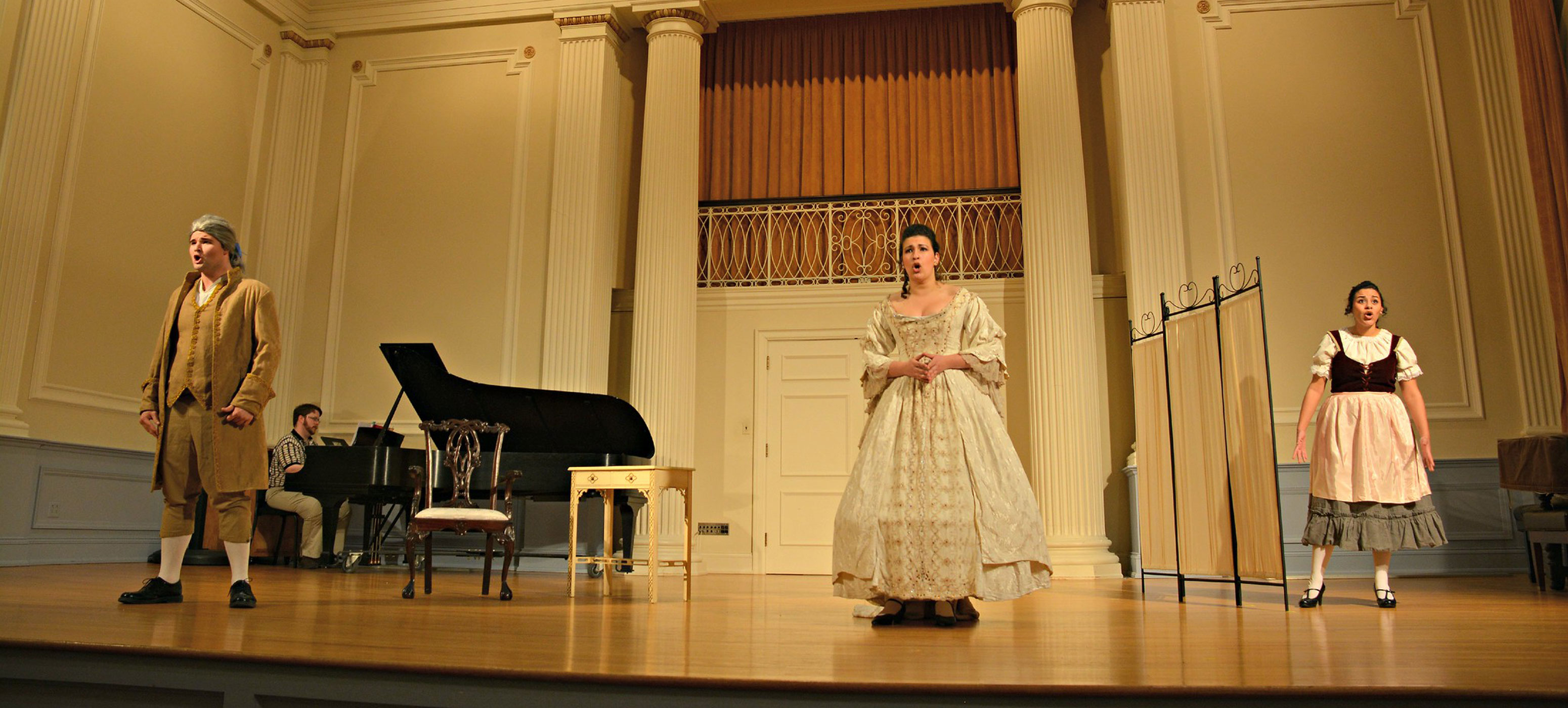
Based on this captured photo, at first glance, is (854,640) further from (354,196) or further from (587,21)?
(354,196)

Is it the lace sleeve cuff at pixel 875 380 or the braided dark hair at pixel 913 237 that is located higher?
the braided dark hair at pixel 913 237

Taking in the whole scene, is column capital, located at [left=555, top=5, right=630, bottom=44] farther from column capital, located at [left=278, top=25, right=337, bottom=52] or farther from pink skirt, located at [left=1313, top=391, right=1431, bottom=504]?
pink skirt, located at [left=1313, top=391, right=1431, bottom=504]

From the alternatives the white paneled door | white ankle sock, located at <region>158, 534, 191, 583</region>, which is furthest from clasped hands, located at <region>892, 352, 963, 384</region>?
the white paneled door

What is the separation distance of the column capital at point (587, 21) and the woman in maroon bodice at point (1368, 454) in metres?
6.12

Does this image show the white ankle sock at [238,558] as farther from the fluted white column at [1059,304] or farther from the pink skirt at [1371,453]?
the fluted white column at [1059,304]

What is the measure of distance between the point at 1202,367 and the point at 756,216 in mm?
4782

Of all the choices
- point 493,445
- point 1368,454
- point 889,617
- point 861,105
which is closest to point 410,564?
point 493,445

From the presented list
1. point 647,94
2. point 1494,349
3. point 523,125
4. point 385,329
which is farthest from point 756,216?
point 1494,349

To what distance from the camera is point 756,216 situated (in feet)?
28.5

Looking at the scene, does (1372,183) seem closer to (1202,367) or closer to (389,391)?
(1202,367)

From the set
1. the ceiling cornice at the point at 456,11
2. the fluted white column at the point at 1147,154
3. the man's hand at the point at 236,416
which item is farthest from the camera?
the ceiling cornice at the point at 456,11

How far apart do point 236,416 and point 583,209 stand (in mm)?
4688

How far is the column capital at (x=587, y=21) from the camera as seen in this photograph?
Result: 8219mm

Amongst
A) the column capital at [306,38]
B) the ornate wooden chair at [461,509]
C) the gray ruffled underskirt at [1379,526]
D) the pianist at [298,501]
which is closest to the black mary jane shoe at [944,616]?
the gray ruffled underskirt at [1379,526]
